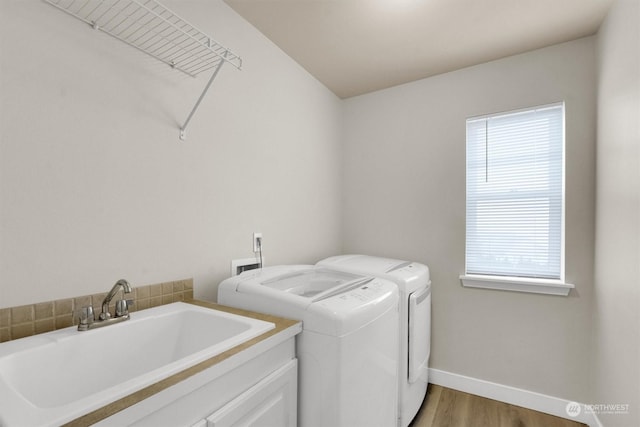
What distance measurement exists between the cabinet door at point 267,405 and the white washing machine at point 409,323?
86 centimetres

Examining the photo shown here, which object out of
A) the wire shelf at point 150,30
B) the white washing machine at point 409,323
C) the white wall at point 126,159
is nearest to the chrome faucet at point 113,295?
the white wall at point 126,159

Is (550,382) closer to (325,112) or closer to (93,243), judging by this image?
(325,112)

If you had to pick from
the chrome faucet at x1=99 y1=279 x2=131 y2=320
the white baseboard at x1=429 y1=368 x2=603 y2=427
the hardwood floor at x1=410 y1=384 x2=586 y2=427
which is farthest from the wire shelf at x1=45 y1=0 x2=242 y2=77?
the white baseboard at x1=429 y1=368 x2=603 y2=427

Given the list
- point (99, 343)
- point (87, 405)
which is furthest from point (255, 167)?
point (87, 405)

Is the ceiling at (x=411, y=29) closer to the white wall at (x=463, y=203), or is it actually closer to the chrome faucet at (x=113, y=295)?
the white wall at (x=463, y=203)

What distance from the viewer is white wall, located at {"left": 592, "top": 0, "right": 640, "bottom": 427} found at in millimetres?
1350

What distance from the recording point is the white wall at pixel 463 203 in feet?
6.35

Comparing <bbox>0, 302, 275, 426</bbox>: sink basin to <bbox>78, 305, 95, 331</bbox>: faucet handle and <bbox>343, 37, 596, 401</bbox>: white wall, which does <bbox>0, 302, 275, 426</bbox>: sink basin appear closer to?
<bbox>78, 305, 95, 331</bbox>: faucet handle

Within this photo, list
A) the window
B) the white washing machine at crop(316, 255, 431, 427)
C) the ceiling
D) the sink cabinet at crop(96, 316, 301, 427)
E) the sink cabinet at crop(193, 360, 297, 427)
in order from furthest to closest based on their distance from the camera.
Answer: the window, the white washing machine at crop(316, 255, 431, 427), the ceiling, the sink cabinet at crop(193, 360, 297, 427), the sink cabinet at crop(96, 316, 301, 427)

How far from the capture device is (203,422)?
0.79 meters

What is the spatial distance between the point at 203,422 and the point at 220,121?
134 cm

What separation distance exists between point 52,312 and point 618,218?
2.47 m

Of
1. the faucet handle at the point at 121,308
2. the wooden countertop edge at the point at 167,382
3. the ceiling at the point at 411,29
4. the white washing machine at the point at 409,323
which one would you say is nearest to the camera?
the wooden countertop edge at the point at 167,382

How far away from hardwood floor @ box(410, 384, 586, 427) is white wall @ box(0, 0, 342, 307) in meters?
1.42
